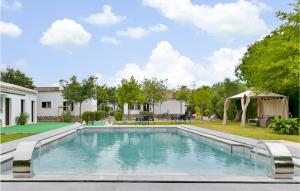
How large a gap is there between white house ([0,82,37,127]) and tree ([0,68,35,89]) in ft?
58.7

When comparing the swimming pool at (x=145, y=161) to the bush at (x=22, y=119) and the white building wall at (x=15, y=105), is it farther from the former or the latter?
the bush at (x=22, y=119)

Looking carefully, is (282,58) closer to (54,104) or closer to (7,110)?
(7,110)

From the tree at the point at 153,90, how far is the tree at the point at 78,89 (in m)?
7.14

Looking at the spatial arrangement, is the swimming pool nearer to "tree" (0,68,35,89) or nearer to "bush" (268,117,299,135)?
"bush" (268,117,299,135)

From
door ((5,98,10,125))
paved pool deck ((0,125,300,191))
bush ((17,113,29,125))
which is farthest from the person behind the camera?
bush ((17,113,29,125))

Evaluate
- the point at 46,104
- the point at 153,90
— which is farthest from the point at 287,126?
the point at 46,104

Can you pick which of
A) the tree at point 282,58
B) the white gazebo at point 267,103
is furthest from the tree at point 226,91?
the tree at point 282,58

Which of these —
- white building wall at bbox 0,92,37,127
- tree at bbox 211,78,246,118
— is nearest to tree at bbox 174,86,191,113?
tree at bbox 211,78,246,118

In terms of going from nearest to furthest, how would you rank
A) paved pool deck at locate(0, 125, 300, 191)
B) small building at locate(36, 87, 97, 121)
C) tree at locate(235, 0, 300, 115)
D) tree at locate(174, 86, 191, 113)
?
paved pool deck at locate(0, 125, 300, 191) → tree at locate(235, 0, 300, 115) → small building at locate(36, 87, 97, 121) → tree at locate(174, 86, 191, 113)

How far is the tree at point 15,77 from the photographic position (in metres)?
50.4

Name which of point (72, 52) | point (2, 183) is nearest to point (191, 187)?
A: point (2, 183)

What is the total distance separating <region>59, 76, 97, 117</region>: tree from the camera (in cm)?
3888

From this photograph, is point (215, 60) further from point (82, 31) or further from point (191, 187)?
point (191, 187)

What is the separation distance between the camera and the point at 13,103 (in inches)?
1142
